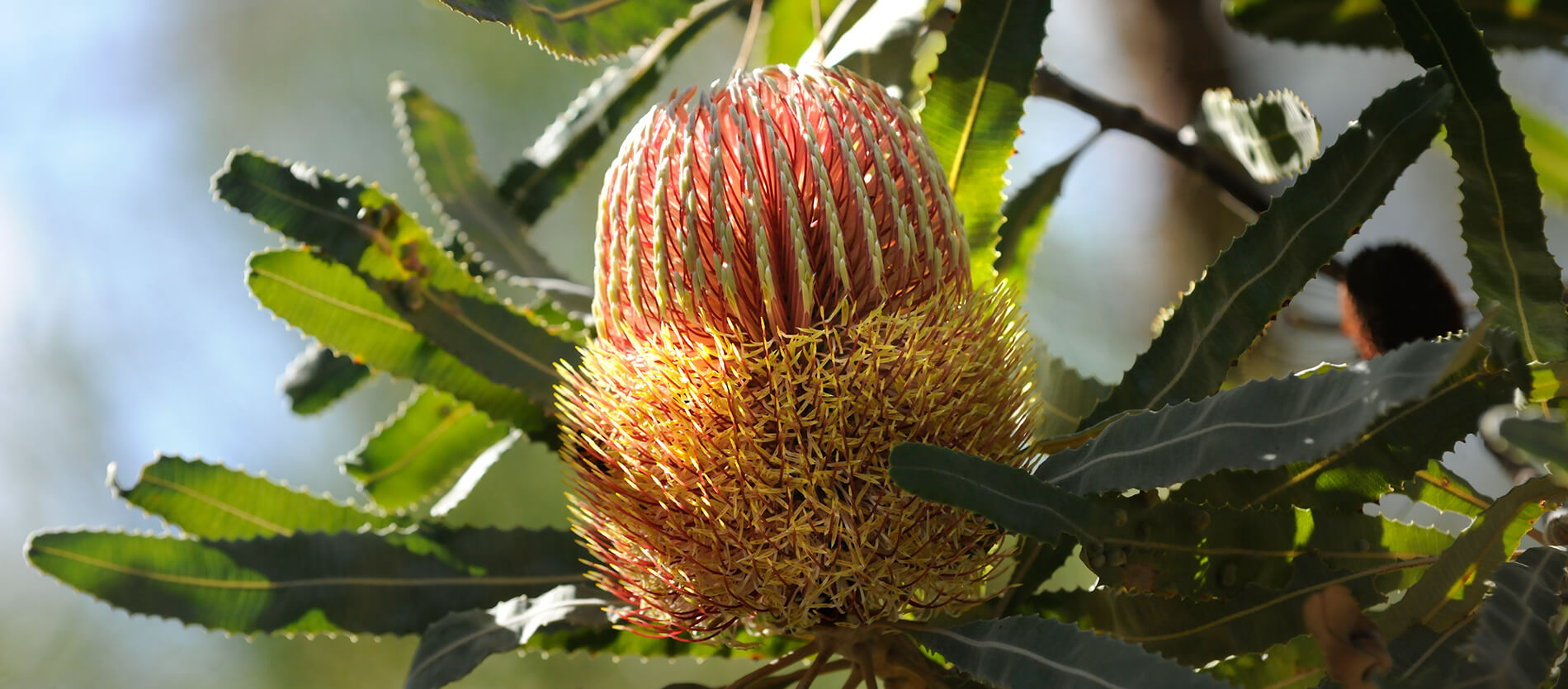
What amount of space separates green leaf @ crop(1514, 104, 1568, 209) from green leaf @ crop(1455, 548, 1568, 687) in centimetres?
76

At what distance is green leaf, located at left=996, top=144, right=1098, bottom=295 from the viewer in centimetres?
87

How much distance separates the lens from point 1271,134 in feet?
2.39

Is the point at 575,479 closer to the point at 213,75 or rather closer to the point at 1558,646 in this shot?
the point at 1558,646

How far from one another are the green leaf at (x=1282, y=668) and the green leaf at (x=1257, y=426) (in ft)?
0.38

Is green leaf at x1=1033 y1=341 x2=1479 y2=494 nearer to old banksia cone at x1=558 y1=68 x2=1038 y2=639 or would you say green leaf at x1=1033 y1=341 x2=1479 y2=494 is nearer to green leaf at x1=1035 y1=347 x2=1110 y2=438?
old banksia cone at x1=558 y1=68 x2=1038 y2=639

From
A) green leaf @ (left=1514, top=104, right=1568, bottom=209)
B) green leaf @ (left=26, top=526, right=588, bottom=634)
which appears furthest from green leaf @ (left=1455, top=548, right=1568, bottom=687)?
green leaf @ (left=1514, top=104, right=1568, bottom=209)

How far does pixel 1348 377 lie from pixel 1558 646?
0.15 meters

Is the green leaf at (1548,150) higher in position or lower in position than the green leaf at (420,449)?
higher

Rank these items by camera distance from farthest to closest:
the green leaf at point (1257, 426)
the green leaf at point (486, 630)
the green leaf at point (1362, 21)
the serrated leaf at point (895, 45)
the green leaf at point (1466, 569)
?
the green leaf at point (1362, 21) → the serrated leaf at point (895, 45) → the green leaf at point (486, 630) → the green leaf at point (1466, 569) → the green leaf at point (1257, 426)

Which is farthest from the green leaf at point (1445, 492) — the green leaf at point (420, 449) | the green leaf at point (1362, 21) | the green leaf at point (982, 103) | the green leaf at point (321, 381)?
the green leaf at point (321, 381)

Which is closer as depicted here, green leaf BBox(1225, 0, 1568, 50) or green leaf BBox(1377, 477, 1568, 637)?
green leaf BBox(1377, 477, 1568, 637)

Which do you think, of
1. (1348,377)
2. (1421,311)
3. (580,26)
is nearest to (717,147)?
(580,26)

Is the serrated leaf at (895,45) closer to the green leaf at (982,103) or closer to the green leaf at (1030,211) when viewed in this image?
the green leaf at (982,103)

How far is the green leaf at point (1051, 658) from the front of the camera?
405 mm
